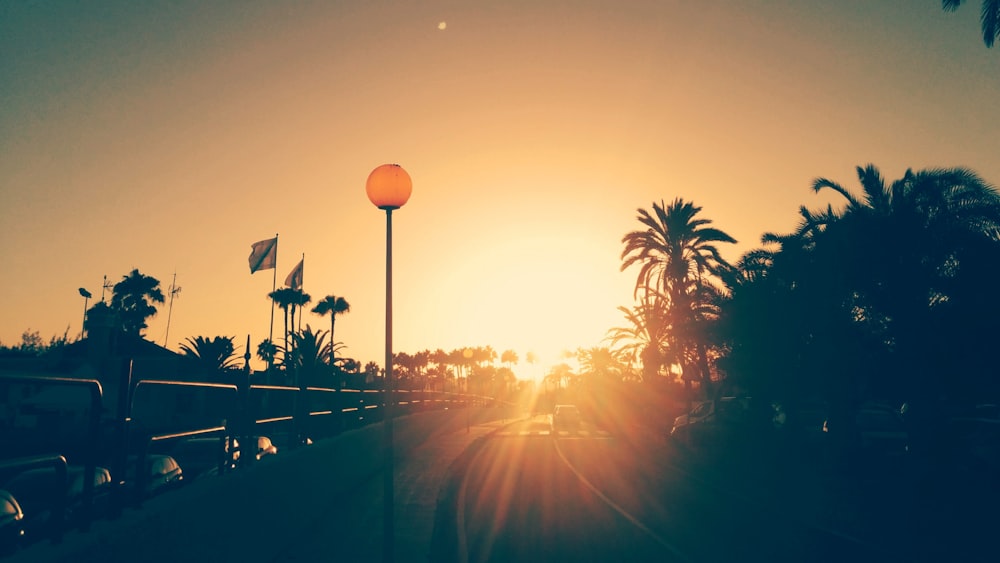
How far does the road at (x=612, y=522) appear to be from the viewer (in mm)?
8414

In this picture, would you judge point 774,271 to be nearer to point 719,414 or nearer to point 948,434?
point 719,414

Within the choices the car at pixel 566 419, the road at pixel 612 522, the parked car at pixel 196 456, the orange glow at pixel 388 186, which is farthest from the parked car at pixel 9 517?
the car at pixel 566 419

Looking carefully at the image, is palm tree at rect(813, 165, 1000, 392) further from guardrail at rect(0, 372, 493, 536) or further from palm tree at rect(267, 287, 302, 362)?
palm tree at rect(267, 287, 302, 362)

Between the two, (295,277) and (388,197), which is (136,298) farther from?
(388,197)

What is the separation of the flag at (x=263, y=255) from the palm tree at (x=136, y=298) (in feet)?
159

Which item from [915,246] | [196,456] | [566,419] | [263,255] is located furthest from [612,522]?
[263,255]

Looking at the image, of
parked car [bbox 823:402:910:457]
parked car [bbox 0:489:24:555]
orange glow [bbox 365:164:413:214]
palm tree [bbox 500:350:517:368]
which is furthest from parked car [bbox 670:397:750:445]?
palm tree [bbox 500:350:517:368]

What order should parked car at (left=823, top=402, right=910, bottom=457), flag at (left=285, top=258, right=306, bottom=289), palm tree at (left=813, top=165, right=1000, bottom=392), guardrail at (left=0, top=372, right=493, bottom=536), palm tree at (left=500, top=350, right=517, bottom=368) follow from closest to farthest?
guardrail at (left=0, top=372, right=493, bottom=536) < palm tree at (left=813, top=165, right=1000, bottom=392) < parked car at (left=823, top=402, right=910, bottom=457) < flag at (left=285, top=258, right=306, bottom=289) < palm tree at (left=500, top=350, right=517, bottom=368)

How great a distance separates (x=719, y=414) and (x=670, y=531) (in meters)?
15.3

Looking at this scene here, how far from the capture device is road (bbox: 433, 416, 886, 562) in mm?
8414

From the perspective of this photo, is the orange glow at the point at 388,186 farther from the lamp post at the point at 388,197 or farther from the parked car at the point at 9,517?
the parked car at the point at 9,517

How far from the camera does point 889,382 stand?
64.8 ft

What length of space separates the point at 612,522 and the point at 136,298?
267 ft

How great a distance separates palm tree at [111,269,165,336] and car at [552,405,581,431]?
58.7 meters
